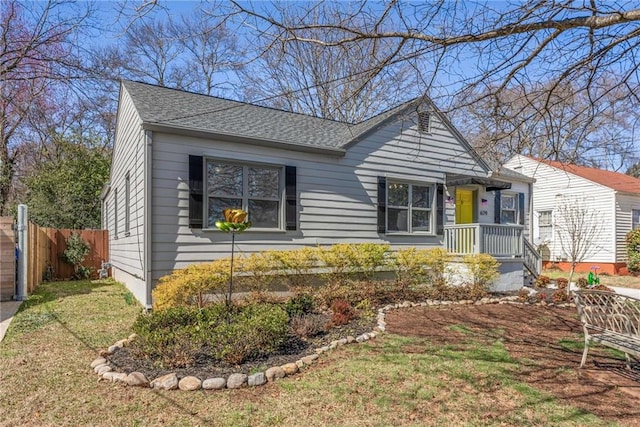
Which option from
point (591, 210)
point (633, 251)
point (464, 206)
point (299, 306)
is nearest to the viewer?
point (299, 306)

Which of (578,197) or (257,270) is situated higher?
(578,197)

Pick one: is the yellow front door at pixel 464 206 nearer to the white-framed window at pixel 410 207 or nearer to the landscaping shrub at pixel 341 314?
the white-framed window at pixel 410 207

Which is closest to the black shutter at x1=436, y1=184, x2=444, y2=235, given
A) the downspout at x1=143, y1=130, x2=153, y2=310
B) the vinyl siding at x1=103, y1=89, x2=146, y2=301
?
the downspout at x1=143, y1=130, x2=153, y2=310

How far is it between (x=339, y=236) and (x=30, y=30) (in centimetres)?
1041

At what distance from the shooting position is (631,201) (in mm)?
16703

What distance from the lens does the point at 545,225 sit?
18000mm

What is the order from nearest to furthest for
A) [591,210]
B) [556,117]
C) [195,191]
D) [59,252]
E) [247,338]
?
[247,338]
[556,117]
[195,191]
[59,252]
[591,210]

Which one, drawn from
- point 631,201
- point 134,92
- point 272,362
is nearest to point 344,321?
point 272,362

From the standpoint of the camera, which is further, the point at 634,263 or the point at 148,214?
the point at 634,263

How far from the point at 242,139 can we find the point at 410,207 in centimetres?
471

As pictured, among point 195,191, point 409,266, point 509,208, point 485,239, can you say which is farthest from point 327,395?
point 509,208

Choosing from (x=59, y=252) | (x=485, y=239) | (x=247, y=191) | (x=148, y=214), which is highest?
(x=247, y=191)

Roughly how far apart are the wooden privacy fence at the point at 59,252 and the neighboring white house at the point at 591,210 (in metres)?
16.2

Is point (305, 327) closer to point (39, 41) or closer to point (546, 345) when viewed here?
point (546, 345)
